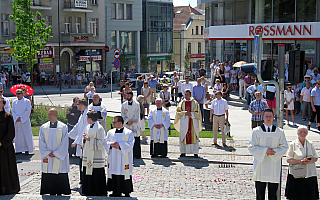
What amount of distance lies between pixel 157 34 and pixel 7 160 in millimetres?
59628

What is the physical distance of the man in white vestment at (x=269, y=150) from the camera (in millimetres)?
9445

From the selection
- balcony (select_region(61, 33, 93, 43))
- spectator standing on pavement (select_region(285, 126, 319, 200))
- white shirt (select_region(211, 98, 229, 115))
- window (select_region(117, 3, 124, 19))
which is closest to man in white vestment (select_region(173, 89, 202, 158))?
white shirt (select_region(211, 98, 229, 115))

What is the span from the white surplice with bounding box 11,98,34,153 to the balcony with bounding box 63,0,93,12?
3735cm

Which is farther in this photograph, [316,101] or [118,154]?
[316,101]

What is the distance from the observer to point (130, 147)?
10625 mm

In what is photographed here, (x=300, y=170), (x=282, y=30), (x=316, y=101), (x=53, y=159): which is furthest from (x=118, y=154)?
(x=282, y=30)

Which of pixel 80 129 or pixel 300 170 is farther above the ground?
pixel 80 129

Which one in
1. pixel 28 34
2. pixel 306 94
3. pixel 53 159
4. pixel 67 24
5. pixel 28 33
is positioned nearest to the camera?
pixel 53 159

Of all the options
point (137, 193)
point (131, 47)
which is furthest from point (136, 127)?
point (131, 47)

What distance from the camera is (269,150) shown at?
9.37 m

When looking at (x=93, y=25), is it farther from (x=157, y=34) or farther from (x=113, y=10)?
(x=157, y=34)

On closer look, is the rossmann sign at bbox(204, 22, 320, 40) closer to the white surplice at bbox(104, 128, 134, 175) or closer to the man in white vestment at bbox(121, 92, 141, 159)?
the man in white vestment at bbox(121, 92, 141, 159)

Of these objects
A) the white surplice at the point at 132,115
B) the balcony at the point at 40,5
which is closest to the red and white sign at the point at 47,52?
the balcony at the point at 40,5

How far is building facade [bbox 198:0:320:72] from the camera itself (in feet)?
93.7
